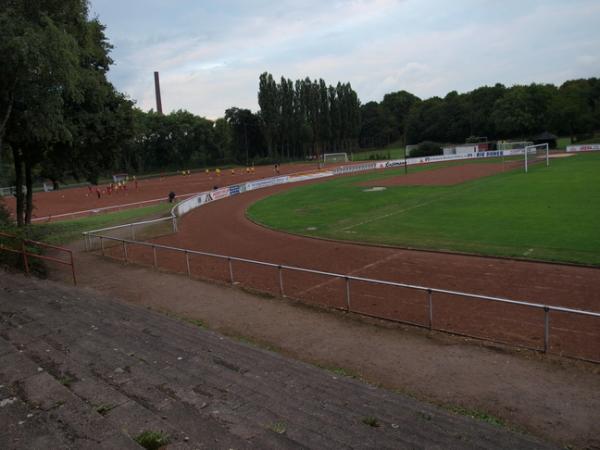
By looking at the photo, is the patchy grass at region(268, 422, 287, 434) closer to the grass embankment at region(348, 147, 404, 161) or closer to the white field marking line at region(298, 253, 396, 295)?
the white field marking line at region(298, 253, 396, 295)

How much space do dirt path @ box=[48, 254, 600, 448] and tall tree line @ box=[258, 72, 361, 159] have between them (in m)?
97.9

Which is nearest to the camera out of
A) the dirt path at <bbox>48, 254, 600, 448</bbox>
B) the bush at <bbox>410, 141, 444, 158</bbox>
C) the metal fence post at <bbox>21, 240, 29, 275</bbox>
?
the dirt path at <bbox>48, 254, 600, 448</bbox>

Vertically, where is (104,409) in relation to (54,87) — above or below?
below

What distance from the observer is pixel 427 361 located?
357 inches

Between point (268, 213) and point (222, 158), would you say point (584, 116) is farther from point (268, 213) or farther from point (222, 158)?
point (268, 213)

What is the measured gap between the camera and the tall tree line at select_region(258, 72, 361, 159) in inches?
4390

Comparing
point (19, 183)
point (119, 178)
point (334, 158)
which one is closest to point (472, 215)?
point (19, 183)

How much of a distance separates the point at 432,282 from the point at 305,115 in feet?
347

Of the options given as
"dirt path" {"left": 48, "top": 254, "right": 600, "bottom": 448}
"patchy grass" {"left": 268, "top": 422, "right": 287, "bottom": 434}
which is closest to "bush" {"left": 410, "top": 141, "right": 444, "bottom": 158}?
"dirt path" {"left": 48, "top": 254, "right": 600, "bottom": 448}

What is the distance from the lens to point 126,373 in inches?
313

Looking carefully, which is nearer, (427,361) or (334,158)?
(427,361)

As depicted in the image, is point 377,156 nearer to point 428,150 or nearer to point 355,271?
point 428,150

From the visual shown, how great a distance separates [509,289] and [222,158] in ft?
359

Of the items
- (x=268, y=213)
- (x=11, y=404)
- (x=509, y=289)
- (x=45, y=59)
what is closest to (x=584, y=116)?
(x=268, y=213)
